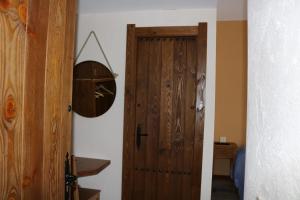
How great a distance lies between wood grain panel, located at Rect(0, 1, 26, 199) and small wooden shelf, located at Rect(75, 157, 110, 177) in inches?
55.1

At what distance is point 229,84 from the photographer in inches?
132

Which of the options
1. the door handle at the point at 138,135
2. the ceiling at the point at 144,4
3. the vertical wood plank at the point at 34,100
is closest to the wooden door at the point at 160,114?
the door handle at the point at 138,135

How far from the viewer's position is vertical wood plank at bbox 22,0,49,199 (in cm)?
73

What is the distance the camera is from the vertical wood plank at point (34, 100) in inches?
28.8

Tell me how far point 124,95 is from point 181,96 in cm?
60

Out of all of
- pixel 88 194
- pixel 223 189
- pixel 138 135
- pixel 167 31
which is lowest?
pixel 223 189

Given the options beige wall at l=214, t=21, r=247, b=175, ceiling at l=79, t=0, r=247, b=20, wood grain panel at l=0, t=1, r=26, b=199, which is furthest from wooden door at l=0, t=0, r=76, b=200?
beige wall at l=214, t=21, r=247, b=175

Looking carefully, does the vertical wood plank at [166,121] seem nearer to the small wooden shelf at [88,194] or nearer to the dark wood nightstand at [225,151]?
the small wooden shelf at [88,194]

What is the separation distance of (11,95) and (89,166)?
5.47 ft

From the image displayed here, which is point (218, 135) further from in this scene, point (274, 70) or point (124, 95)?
point (274, 70)

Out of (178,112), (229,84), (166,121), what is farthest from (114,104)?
(229,84)

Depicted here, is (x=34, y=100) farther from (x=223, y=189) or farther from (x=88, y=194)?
(x=223, y=189)

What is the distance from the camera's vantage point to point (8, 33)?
25.4 inches

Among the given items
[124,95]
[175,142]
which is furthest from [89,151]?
[175,142]
